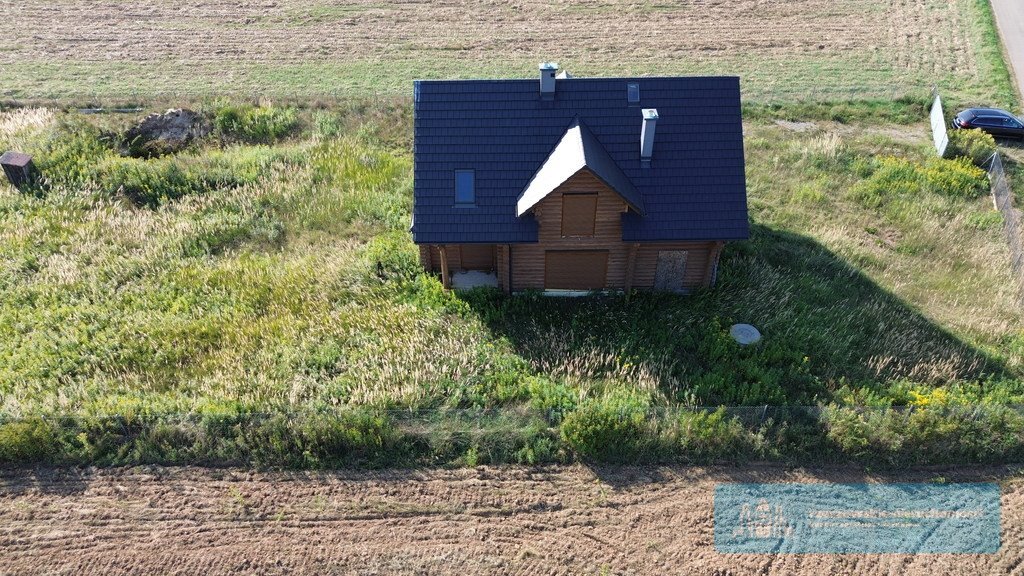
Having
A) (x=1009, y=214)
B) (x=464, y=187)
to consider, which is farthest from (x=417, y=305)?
(x=1009, y=214)

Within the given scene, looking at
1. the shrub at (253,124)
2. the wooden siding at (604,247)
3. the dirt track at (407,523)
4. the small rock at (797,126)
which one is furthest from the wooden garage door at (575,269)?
the shrub at (253,124)

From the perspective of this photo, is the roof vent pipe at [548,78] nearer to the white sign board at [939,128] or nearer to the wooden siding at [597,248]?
the wooden siding at [597,248]

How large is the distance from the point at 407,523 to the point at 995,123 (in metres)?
30.5

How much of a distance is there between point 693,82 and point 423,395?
12122 millimetres

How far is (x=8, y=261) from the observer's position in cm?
2217

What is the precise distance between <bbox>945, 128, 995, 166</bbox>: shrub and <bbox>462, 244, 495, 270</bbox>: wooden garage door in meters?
21.1

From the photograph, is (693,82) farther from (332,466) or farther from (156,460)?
(156,460)

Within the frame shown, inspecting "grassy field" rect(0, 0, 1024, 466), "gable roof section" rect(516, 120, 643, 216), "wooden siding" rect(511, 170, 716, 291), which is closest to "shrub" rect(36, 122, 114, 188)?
"grassy field" rect(0, 0, 1024, 466)

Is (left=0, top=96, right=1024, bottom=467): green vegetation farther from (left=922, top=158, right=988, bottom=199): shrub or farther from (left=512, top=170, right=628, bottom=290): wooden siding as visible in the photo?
(left=512, top=170, right=628, bottom=290): wooden siding

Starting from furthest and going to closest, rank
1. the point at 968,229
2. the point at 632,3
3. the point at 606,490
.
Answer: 1. the point at 632,3
2. the point at 968,229
3. the point at 606,490

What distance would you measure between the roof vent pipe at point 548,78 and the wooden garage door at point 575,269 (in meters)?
4.76

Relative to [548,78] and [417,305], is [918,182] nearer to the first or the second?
[548,78]

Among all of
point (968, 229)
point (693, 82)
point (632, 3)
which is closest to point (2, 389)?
point (693, 82)

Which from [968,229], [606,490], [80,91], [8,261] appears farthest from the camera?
[80,91]
